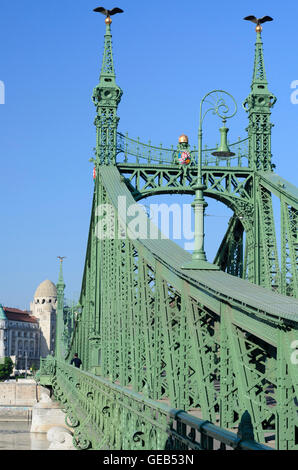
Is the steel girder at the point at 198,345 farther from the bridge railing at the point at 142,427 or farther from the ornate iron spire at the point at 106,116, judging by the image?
the ornate iron spire at the point at 106,116

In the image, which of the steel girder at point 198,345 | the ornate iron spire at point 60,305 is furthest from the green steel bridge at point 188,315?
the ornate iron spire at point 60,305

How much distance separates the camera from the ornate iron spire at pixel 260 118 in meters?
36.0

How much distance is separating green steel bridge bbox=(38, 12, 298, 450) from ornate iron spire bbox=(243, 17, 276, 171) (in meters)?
0.05

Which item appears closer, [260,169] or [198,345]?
[198,345]

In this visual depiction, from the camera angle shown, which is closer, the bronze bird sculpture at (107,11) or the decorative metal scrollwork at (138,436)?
the decorative metal scrollwork at (138,436)

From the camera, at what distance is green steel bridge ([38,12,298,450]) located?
41.9 feet

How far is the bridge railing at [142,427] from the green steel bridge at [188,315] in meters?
0.03

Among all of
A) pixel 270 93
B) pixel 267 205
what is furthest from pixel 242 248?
pixel 270 93

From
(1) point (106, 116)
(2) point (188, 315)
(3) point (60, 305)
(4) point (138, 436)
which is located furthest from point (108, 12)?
(3) point (60, 305)

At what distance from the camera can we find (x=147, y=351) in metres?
20.9

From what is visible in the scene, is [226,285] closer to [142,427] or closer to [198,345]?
[198,345]

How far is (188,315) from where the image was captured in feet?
55.4

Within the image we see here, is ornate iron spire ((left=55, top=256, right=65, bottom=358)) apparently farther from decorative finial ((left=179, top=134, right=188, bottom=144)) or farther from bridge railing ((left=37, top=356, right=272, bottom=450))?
bridge railing ((left=37, top=356, right=272, bottom=450))

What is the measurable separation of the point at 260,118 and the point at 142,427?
75.3ft
